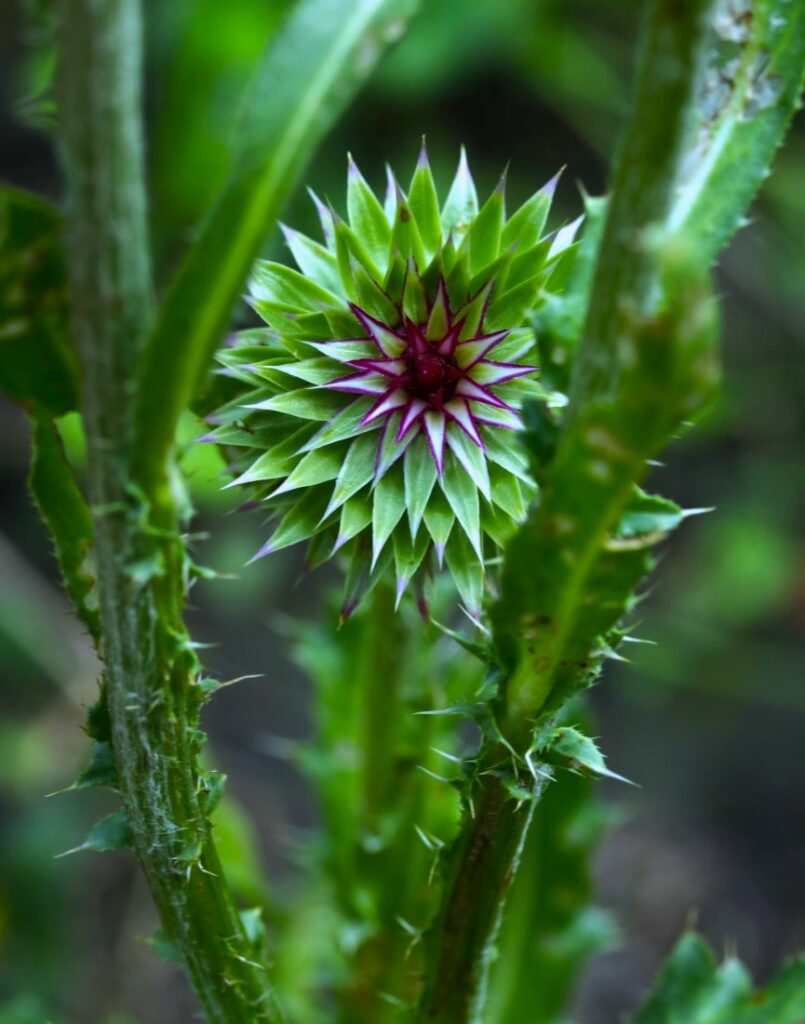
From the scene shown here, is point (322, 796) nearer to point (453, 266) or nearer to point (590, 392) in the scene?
point (453, 266)

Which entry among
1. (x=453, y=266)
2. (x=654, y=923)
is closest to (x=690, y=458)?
(x=654, y=923)

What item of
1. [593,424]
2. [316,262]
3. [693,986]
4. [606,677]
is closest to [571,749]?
[593,424]

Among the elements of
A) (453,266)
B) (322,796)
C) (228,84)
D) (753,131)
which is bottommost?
(322,796)

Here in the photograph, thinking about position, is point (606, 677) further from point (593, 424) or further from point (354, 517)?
point (593, 424)

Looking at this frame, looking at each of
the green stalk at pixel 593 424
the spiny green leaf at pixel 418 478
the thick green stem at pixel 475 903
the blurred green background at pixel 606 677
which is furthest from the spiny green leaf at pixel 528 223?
the blurred green background at pixel 606 677

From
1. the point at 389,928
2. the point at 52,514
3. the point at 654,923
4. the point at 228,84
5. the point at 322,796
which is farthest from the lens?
the point at 228,84

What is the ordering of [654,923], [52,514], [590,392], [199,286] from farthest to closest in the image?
1. [654,923]
2. [52,514]
3. [590,392]
4. [199,286]
